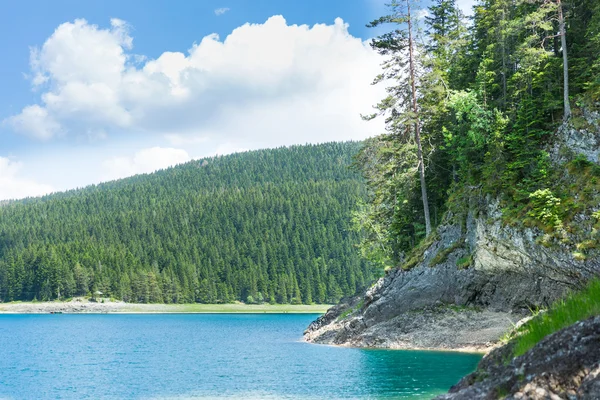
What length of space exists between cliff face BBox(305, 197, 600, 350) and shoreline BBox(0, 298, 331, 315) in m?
110

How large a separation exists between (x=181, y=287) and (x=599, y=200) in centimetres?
14878

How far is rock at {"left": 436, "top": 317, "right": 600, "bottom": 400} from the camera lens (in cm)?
731

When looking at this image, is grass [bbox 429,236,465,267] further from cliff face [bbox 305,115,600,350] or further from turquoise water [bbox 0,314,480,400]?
turquoise water [bbox 0,314,480,400]

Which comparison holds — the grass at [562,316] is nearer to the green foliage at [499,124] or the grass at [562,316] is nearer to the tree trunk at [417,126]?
the green foliage at [499,124]

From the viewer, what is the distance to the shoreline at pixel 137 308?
151625mm

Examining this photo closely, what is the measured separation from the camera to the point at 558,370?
24.7ft

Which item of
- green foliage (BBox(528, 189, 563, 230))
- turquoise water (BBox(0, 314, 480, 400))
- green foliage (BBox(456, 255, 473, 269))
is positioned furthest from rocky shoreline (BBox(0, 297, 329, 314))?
green foliage (BBox(528, 189, 563, 230))

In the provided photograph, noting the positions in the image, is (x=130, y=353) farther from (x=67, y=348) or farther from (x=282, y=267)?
(x=282, y=267)

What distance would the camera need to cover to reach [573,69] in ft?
123

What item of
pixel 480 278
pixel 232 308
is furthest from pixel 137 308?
pixel 480 278

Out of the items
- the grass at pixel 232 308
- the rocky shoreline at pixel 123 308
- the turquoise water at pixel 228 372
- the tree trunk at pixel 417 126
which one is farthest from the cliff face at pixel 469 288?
the grass at pixel 232 308

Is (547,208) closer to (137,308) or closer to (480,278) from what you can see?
(480,278)

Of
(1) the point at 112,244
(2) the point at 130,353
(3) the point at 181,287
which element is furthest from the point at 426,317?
(1) the point at 112,244

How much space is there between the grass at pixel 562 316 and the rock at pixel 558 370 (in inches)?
16.7
